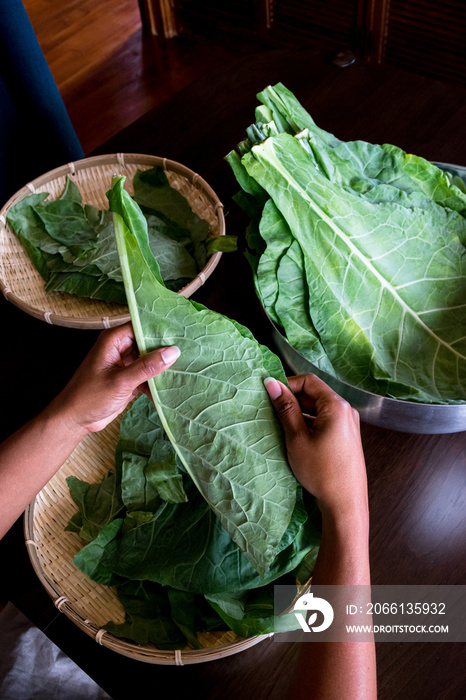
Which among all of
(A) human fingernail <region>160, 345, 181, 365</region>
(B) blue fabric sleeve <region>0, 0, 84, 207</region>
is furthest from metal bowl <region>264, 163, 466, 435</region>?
(B) blue fabric sleeve <region>0, 0, 84, 207</region>

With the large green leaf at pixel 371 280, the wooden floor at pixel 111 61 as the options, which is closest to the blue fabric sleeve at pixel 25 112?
the large green leaf at pixel 371 280

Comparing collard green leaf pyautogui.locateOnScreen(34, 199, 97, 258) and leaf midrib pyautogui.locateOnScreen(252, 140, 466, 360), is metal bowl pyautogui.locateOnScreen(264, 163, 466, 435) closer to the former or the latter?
leaf midrib pyautogui.locateOnScreen(252, 140, 466, 360)

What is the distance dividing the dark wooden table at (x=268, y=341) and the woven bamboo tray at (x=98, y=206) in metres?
0.06

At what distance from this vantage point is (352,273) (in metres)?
1.03

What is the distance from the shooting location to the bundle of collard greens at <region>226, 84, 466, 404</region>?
39.9 inches

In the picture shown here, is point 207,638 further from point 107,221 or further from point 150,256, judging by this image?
point 107,221

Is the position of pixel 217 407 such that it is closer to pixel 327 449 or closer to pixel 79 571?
pixel 327 449

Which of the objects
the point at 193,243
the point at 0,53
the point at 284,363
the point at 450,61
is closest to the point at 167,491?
the point at 284,363

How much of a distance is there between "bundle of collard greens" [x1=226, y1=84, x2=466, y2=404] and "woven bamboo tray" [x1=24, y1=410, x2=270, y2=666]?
1.35 feet

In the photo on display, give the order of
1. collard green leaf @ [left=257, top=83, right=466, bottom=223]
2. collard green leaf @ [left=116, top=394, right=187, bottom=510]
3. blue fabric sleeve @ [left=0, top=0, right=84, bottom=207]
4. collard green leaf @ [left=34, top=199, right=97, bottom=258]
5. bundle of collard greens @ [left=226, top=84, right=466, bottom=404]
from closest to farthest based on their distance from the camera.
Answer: collard green leaf @ [left=116, top=394, right=187, bottom=510]
bundle of collard greens @ [left=226, top=84, right=466, bottom=404]
collard green leaf @ [left=257, top=83, right=466, bottom=223]
collard green leaf @ [left=34, top=199, right=97, bottom=258]
blue fabric sleeve @ [left=0, top=0, right=84, bottom=207]

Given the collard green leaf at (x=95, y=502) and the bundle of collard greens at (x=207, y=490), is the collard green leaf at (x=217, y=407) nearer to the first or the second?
the bundle of collard greens at (x=207, y=490)

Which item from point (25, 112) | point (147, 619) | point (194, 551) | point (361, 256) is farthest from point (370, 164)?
point (25, 112)

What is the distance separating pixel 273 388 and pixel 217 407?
0.09 m

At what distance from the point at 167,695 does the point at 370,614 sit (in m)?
0.31
